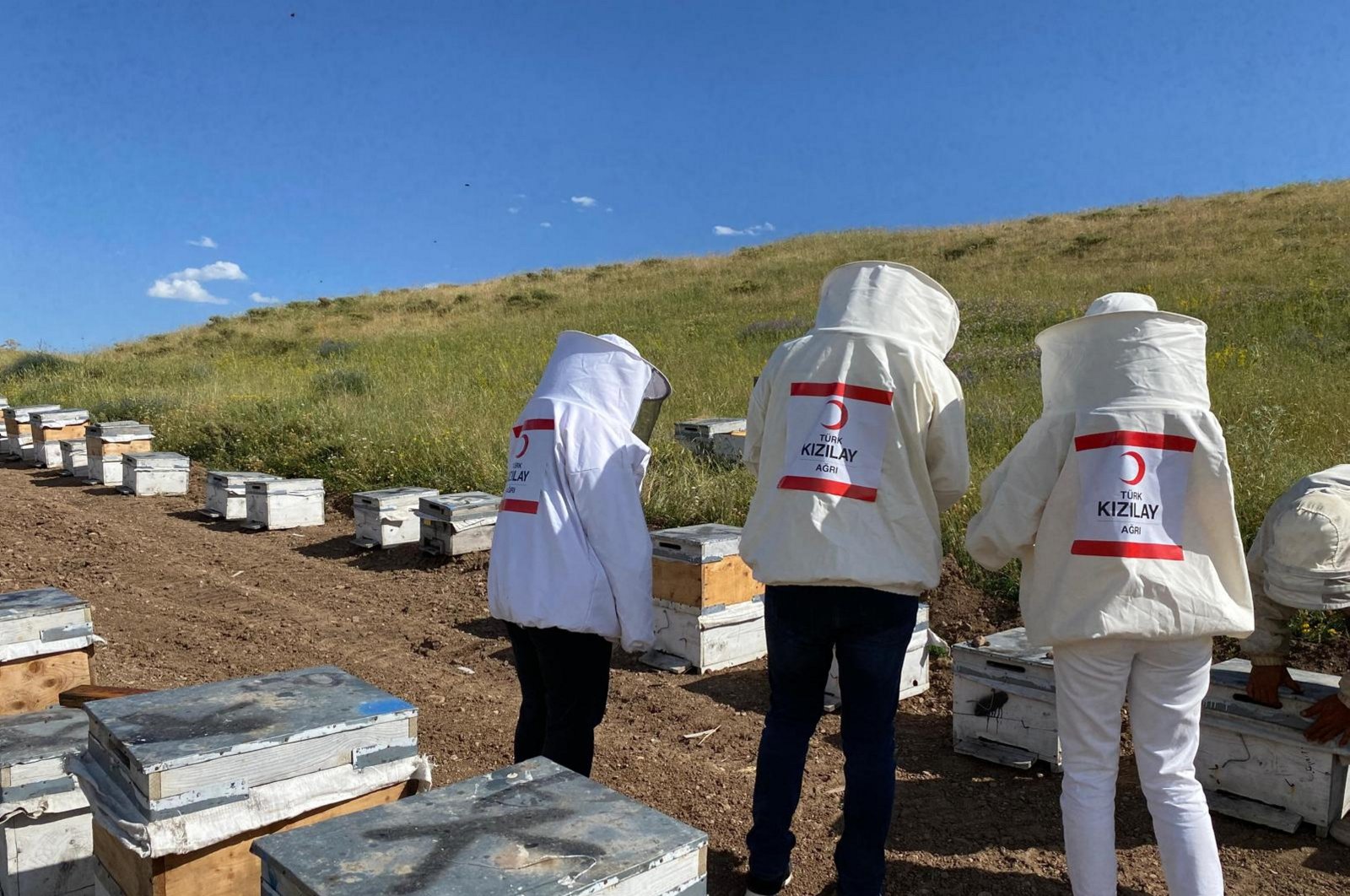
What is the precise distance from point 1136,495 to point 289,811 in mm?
2254

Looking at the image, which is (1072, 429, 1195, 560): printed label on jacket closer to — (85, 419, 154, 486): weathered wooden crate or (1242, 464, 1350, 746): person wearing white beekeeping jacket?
(1242, 464, 1350, 746): person wearing white beekeeping jacket

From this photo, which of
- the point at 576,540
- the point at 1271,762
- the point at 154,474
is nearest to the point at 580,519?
the point at 576,540

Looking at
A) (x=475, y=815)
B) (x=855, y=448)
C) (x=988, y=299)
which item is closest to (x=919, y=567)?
(x=855, y=448)

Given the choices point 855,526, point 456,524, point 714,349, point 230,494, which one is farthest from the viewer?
point 714,349

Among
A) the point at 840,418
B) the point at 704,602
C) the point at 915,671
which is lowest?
the point at 915,671

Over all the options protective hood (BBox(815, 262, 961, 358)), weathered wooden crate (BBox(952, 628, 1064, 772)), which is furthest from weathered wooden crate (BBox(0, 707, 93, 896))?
weathered wooden crate (BBox(952, 628, 1064, 772))

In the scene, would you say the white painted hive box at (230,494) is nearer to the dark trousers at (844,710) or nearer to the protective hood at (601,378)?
the protective hood at (601,378)

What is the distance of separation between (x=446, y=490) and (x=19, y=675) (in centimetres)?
561

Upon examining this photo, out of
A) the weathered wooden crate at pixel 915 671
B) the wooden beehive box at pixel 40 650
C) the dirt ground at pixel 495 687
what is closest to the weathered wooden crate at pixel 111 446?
the dirt ground at pixel 495 687

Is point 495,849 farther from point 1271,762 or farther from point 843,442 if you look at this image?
point 1271,762

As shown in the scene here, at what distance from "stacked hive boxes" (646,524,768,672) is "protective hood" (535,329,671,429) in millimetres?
1898

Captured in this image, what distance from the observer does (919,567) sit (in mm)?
2439

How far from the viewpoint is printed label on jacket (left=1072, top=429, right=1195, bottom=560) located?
7.72 ft

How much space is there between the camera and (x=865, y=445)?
2.48 metres
